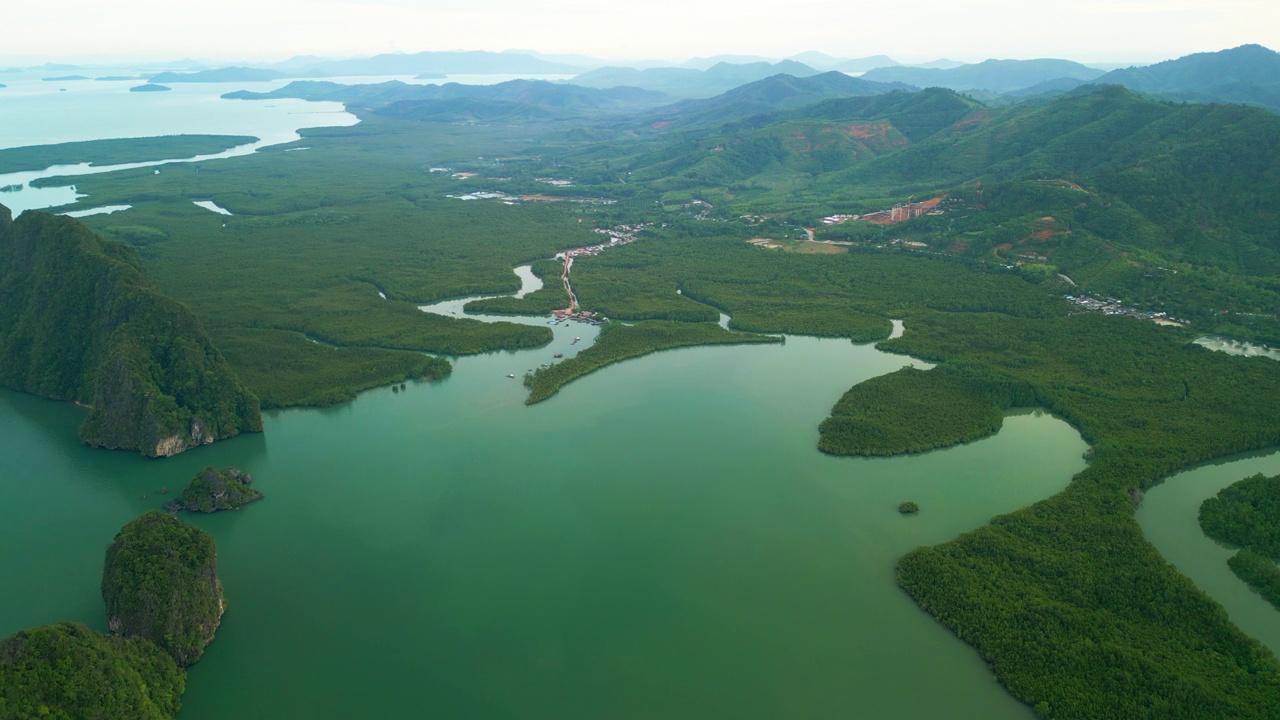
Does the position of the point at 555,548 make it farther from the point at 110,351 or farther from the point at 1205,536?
the point at 1205,536

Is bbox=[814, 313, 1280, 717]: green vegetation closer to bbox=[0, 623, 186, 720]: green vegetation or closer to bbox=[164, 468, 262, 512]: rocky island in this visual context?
bbox=[0, 623, 186, 720]: green vegetation

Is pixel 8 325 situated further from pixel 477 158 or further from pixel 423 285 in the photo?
pixel 477 158

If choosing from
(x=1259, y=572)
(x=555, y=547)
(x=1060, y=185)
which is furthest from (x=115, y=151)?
(x=1259, y=572)

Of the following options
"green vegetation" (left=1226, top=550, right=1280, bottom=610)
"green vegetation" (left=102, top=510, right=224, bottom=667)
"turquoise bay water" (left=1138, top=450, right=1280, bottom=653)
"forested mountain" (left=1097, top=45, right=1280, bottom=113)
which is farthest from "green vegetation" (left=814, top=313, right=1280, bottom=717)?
"forested mountain" (left=1097, top=45, right=1280, bottom=113)

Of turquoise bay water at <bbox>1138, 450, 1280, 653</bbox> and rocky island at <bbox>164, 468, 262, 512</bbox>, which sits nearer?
turquoise bay water at <bbox>1138, 450, 1280, 653</bbox>

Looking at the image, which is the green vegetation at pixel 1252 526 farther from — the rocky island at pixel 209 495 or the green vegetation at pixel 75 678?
the rocky island at pixel 209 495

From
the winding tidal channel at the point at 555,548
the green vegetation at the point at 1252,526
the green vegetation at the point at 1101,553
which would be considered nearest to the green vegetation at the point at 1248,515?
the green vegetation at the point at 1252,526
